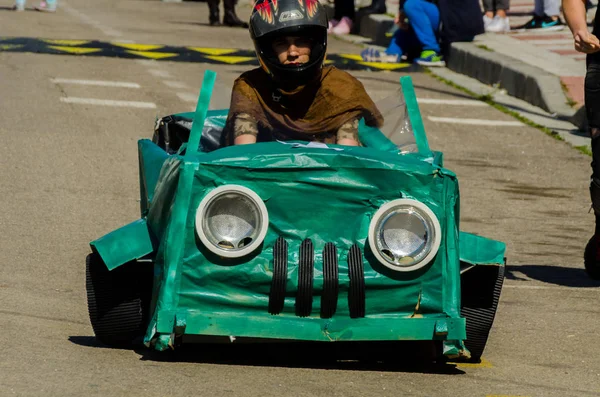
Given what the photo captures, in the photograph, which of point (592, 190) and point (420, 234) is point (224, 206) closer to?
point (420, 234)

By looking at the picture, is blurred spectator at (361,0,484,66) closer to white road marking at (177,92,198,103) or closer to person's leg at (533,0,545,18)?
person's leg at (533,0,545,18)

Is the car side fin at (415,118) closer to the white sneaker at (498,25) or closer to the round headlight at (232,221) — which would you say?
the round headlight at (232,221)

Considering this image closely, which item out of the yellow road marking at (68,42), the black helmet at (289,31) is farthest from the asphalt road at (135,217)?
the yellow road marking at (68,42)

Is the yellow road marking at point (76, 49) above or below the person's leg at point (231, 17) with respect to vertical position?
above

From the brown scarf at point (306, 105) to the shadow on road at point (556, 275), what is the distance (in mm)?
1780

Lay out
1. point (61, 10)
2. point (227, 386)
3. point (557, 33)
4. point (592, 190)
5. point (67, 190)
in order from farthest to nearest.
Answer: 1. point (61, 10)
2. point (557, 33)
3. point (67, 190)
4. point (592, 190)
5. point (227, 386)

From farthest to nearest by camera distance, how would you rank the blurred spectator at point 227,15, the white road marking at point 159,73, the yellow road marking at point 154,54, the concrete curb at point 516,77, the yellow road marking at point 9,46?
the blurred spectator at point 227,15
the yellow road marking at point 154,54
the yellow road marking at point 9,46
the white road marking at point 159,73
the concrete curb at point 516,77

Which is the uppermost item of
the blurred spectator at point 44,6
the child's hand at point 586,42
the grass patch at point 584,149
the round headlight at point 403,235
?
the child's hand at point 586,42

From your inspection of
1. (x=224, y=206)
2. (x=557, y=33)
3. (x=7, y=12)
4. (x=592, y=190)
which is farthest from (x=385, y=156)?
(x=7, y=12)

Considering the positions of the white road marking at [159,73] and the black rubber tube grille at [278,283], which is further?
the white road marking at [159,73]

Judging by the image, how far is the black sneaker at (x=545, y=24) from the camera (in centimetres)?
1980

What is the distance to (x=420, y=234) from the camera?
503cm

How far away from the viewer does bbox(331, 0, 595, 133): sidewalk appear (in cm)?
1462

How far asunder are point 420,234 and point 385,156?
357mm
